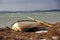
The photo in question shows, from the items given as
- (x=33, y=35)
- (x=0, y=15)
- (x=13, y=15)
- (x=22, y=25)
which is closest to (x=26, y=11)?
(x=13, y=15)

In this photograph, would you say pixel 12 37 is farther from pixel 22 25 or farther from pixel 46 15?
pixel 46 15

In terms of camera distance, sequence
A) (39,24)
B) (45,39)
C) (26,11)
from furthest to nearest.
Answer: (26,11) < (39,24) < (45,39)

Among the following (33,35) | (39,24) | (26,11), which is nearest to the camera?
(33,35)

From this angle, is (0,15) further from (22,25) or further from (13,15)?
(22,25)

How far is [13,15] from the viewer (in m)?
4.44

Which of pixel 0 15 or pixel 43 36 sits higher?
pixel 43 36

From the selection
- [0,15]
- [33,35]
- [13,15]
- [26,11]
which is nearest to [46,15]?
[26,11]

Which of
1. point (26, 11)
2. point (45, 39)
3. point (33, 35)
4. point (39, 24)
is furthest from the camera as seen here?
point (26, 11)

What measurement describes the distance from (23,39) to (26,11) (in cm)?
318

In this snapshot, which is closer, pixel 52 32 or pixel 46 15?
pixel 52 32

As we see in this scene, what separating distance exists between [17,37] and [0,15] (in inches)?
132

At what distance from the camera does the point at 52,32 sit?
117cm

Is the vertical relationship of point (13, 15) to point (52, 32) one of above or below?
below

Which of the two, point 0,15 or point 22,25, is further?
point 0,15
